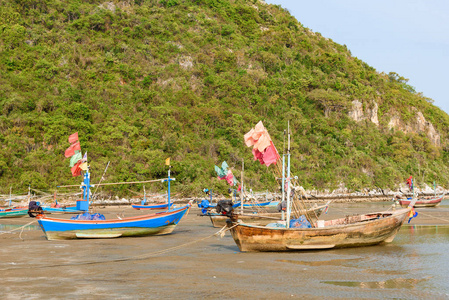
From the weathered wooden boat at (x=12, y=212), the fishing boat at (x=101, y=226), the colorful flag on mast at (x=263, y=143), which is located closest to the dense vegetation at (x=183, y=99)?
the weathered wooden boat at (x=12, y=212)

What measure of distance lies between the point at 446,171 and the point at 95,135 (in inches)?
2899

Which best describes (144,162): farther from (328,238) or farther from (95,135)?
(328,238)

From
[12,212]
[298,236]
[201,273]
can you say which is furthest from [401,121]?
[201,273]

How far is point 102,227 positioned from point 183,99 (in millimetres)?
56896

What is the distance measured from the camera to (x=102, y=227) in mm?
24141

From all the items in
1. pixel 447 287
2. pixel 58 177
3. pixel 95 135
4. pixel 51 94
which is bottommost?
pixel 447 287

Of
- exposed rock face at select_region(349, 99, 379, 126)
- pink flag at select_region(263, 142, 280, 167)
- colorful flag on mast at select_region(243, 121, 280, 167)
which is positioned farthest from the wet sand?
exposed rock face at select_region(349, 99, 379, 126)

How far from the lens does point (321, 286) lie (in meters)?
12.9

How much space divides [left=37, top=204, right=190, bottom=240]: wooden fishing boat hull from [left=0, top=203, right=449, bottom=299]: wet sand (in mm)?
1873

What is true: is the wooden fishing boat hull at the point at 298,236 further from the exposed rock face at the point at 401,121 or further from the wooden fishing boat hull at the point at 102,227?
the exposed rock face at the point at 401,121

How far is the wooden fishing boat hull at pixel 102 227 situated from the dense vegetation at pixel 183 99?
3381 centimetres

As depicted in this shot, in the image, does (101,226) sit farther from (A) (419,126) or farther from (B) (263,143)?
(A) (419,126)

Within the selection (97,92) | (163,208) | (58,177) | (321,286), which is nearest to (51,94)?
(97,92)

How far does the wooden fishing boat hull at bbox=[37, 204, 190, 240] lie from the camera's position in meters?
23.7
